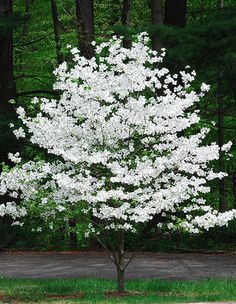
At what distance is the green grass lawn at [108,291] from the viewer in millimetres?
10734

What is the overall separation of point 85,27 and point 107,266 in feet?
25.7

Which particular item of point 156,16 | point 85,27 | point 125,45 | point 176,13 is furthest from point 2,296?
point 125,45

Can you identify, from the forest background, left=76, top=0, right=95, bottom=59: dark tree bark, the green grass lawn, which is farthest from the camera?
left=76, top=0, right=95, bottom=59: dark tree bark

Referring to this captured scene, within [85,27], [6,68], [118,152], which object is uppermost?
[85,27]

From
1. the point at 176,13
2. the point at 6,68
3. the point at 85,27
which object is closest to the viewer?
the point at 85,27

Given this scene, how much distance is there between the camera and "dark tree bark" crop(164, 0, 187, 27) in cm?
2116

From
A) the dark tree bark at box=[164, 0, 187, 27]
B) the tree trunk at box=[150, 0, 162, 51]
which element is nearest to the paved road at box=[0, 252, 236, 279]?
the tree trunk at box=[150, 0, 162, 51]

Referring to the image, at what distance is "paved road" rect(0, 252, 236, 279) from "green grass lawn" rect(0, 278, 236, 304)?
4.43 ft

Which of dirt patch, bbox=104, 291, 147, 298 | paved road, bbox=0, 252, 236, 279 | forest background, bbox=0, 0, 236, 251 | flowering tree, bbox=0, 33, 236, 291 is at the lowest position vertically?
dirt patch, bbox=104, 291, 147, 298

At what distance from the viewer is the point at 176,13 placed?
835 inches

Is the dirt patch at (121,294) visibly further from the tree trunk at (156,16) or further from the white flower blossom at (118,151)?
the tree trunk at (156,16)

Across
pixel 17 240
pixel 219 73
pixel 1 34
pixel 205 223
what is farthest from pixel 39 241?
pixel 205 223

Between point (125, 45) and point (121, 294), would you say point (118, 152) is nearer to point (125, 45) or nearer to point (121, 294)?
point (121, 294)

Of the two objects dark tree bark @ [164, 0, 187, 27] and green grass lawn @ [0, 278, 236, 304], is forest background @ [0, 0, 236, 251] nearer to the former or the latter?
dark tree bark @ [164, 0, 187, 27]
